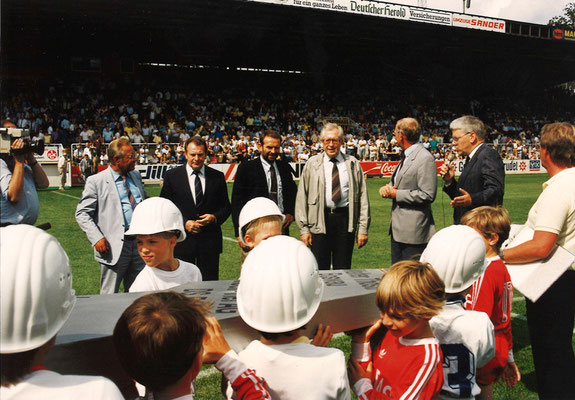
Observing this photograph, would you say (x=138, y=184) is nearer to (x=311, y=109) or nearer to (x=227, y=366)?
(x=227, y=366)

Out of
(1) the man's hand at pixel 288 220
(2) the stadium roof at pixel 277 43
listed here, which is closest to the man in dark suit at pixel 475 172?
(1) the man's hand at pixel 288 220

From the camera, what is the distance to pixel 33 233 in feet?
4.29

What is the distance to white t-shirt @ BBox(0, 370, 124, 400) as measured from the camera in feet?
4.13

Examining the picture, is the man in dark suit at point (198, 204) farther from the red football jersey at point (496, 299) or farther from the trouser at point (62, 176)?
the trouser at point (62, 176)

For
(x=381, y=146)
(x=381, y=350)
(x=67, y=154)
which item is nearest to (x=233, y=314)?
(x=381, y=350)

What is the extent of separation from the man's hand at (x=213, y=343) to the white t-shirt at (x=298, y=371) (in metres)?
0.12

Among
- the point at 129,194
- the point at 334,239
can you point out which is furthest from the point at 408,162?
the point at 129,194

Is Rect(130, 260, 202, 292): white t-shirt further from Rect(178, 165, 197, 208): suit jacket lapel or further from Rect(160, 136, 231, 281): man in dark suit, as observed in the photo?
Rect(178, 165, 197, 208): suit jacket lapel

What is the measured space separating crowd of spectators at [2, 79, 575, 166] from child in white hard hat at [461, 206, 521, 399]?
58.8 ft

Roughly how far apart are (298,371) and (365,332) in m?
0.59

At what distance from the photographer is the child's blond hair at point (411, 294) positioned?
191cm

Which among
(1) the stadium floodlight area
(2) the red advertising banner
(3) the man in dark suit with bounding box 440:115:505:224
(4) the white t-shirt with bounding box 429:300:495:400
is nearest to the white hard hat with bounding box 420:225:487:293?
(4) the white t-shirt with bounding box 429:300:495:400

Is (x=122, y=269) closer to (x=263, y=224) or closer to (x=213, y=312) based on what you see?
(x=263, y=224)

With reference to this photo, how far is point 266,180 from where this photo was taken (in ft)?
18.5
